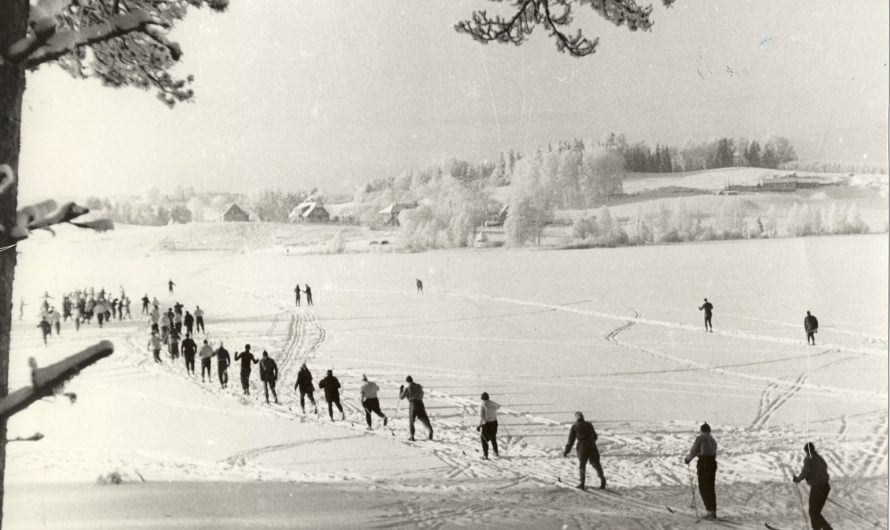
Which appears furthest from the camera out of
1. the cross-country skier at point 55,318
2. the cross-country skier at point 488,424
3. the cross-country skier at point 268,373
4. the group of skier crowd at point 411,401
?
the cross-country skier at point 268,373

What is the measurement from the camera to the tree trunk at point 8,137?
5.46ft

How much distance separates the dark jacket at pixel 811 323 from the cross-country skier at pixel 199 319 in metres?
9.10

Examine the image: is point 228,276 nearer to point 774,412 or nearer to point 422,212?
point 422,212

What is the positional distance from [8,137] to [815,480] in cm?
495

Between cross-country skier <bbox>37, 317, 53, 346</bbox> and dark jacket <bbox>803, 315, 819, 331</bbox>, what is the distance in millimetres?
10105

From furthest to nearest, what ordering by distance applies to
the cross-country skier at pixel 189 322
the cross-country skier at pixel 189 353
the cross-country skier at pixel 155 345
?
the cross-country skier at pixel 189 322, the cross-country skier at pixel 189 353, the cross-country skier at pixel 155 345

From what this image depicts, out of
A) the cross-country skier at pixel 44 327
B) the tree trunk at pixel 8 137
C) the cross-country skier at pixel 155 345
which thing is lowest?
the cross-country skier at pixel 155 345

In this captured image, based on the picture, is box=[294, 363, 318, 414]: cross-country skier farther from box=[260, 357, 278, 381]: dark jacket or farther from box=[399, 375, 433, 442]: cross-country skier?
box=[399, 375, 433, 442]: cross-country skier

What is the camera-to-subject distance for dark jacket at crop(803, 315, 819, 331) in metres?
10.4

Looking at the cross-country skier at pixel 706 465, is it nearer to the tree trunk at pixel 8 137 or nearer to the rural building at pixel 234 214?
the tree trunk at pixel 8 137

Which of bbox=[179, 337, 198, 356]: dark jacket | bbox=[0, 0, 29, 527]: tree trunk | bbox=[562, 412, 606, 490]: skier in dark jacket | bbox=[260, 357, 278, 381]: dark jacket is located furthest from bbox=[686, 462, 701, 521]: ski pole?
bbox=[179, 337, 198, 356]: dark jacket

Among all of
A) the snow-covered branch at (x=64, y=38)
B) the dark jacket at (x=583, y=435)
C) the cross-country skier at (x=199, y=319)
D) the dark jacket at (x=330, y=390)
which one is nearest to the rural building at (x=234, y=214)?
the cross-country skier at (x=199, y=319)

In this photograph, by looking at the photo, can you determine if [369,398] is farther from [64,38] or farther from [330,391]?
[64,38]

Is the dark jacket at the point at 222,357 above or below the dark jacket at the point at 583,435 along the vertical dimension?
above
